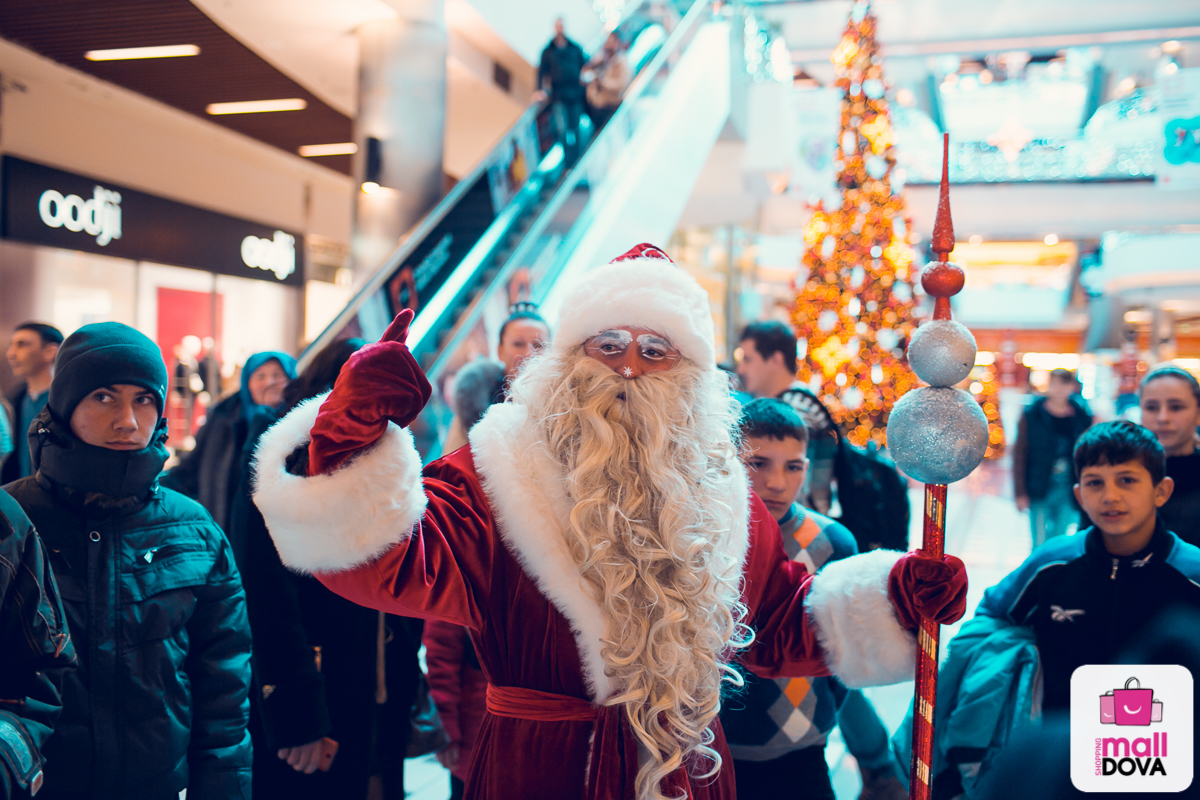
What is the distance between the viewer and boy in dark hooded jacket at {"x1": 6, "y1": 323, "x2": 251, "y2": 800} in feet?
5.48

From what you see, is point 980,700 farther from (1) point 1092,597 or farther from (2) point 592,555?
(2) point 592,555

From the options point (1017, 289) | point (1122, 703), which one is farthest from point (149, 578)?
point (1017, 289)

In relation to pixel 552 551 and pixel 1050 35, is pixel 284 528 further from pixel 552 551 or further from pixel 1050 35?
pixel 1050 35

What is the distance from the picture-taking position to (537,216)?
24.5 ft

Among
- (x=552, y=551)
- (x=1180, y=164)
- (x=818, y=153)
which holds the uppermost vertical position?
(x=818, y=153)

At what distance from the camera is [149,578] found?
1.74m

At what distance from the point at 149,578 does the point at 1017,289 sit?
1089 inches

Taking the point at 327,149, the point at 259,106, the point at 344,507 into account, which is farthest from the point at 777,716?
the point at 327,149

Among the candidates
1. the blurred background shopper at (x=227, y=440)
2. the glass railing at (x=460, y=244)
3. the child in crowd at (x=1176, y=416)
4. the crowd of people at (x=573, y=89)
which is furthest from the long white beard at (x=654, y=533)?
the crowd of people at (x=573, y=89)

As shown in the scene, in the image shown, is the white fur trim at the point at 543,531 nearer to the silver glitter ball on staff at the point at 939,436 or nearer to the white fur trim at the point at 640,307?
the white fur trim at the point at 640,307

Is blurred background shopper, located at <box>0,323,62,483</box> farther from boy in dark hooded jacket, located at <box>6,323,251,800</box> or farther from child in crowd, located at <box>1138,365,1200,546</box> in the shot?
child in crowd, located at <box>1138,365,1200,546</box>

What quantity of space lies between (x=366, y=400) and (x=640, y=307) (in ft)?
2.05

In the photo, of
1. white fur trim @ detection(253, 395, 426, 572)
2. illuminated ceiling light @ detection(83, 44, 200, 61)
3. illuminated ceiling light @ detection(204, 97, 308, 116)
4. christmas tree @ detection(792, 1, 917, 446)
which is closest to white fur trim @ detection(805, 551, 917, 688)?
white fur trim @ detection(253, 395, 426, 572)

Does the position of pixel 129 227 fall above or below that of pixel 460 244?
above
